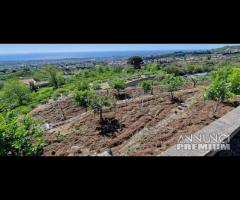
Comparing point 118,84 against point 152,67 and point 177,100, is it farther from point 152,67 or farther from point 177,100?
point 152,67

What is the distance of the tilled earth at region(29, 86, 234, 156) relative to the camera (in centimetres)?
538

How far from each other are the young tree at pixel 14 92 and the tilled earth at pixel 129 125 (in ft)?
2.34

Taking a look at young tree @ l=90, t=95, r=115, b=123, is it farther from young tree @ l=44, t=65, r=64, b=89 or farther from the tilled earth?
young tree @ l=44, t=65, r=64, b=89

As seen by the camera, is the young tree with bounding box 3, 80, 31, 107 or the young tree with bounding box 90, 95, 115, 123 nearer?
the young tree with bounding box 90, 95, 115, 123

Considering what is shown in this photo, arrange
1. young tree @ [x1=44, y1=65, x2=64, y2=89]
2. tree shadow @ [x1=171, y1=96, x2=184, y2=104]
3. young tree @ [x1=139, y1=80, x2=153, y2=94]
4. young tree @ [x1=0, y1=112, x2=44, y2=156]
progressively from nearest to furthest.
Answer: young tree @ [x1=0, y1=112, x2=44, y2=156]
tree shadow @ [x1=171, y1=96, x2=184, y2=104]
young tree @ [x1=139, y1=80, x2=153, y2=94]
young tree @ [x1=44, y1=65, x2=64, y2=89]

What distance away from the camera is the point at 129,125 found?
644 cm

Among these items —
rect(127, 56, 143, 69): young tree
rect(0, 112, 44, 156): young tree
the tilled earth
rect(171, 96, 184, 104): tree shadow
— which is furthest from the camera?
rect(127, 56, 143, 69): young tree

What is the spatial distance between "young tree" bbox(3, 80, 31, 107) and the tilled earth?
0.71 m

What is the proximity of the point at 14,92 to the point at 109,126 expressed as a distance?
153 inches

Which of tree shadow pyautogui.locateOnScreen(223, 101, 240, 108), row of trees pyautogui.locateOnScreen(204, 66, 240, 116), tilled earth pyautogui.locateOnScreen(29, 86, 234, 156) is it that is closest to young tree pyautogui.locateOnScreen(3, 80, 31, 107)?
tilled earth pyautogui.locateOnScreen(29, 86, 234, 156)

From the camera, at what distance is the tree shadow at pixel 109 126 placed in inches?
242
